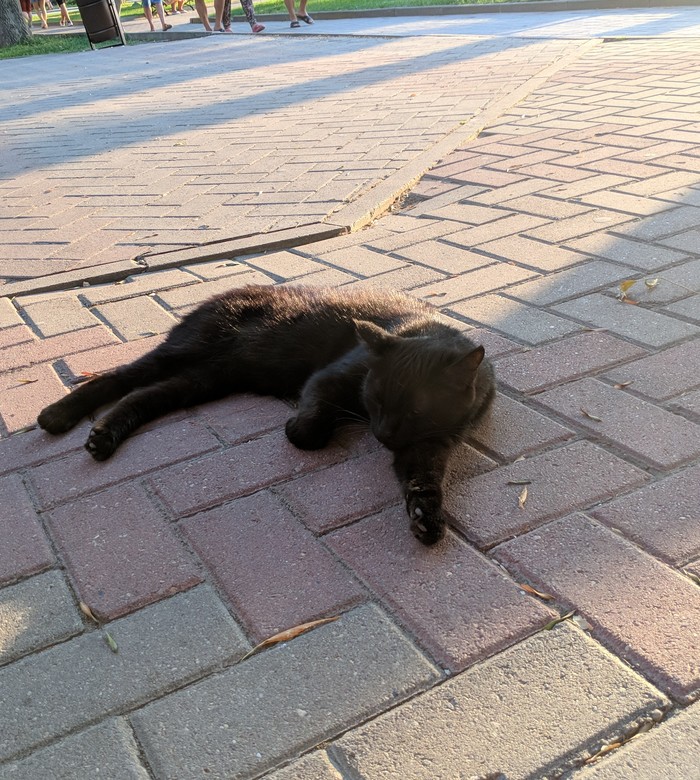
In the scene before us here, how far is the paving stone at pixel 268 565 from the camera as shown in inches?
70.1

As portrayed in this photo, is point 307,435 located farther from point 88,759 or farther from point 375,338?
point 88,759

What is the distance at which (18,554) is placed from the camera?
6.68 ft

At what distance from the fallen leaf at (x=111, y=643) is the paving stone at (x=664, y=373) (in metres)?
1.76

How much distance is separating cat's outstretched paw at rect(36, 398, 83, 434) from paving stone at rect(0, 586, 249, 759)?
1008 millimetres

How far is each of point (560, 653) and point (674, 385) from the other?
4.19 ft

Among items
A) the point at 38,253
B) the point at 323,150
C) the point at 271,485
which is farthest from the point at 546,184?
the point at 271,485

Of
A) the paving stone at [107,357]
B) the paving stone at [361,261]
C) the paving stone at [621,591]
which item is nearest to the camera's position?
the paving stone at [621,591]

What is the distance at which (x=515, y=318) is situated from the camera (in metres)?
3.20

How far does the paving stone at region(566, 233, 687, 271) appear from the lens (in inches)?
139

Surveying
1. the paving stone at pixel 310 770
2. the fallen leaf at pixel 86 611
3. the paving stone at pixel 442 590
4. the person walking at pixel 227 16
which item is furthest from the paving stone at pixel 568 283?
the person walking at pixel 227 16

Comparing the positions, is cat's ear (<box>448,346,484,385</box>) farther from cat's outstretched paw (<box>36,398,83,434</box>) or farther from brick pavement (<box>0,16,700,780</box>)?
cat's outstretched paw (<box>36,398,83,434</box>)

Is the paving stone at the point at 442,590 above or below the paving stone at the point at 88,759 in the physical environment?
below

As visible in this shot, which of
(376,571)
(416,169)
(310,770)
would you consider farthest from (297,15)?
(310,770)

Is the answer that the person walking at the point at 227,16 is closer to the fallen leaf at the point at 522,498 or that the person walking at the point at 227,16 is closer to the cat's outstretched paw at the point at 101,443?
the cat's outstretched paw at the point at 101,443
